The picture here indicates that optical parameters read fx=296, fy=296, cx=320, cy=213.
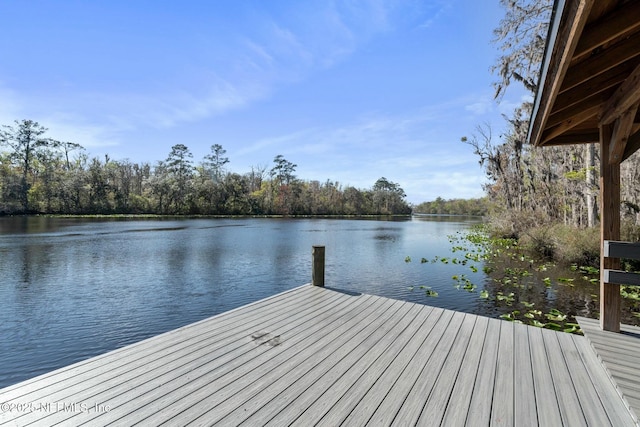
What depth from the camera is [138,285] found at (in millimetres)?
8156

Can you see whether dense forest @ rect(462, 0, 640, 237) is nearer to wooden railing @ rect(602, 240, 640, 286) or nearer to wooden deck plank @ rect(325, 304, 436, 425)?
wooden railing @ rect(602, 240, 640, 286)

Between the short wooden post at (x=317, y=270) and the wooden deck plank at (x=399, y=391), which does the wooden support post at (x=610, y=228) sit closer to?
the wooden deck plank at (x=399, y=391)

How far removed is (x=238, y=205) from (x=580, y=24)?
49.6m

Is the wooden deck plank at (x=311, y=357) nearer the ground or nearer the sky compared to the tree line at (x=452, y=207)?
nearer the ground

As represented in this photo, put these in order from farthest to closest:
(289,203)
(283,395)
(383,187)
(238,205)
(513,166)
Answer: (383,187)
(289,203)
(238,205)
(513,166)
(283,395)

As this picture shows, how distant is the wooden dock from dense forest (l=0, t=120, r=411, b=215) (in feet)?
153

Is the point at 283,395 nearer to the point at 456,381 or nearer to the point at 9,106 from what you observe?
the point at 456,381

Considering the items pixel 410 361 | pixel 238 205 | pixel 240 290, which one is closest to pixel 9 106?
pixel 238 205

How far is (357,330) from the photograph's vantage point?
330 centimetres

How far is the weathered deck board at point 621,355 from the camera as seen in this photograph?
199cm

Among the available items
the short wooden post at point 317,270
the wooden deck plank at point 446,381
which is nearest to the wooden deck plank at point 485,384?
the wooden deck plank at point 446,381

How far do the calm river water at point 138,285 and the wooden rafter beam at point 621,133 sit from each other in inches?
158

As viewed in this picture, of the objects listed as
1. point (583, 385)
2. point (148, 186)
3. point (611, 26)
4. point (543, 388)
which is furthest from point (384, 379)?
point (148, 186)

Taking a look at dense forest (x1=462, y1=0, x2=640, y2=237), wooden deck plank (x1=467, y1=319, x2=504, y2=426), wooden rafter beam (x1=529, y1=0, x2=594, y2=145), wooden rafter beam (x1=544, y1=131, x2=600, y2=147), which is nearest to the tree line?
dense forest (x1=462, y1=0, x2=640, y2=237)
